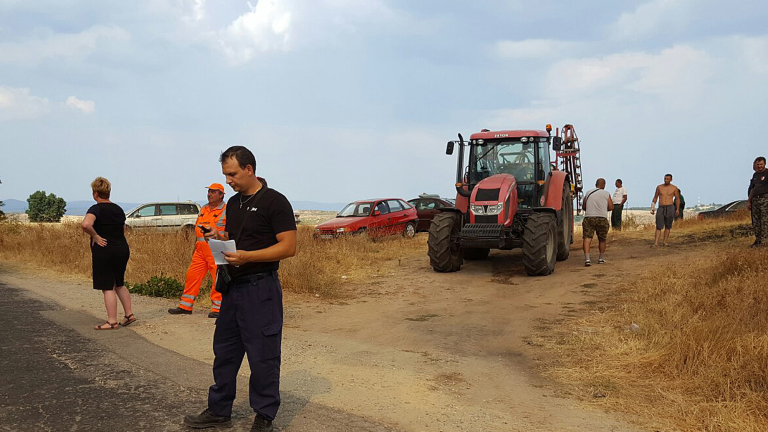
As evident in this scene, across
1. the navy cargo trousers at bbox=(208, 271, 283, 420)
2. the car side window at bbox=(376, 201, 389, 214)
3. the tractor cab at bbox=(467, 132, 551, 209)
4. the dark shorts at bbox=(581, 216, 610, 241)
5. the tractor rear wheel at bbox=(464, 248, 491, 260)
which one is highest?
the tractor cab at bbox=(467, 132, 551, 209)

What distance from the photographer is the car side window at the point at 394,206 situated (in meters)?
19.2

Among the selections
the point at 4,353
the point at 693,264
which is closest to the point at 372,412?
the point at 4,353

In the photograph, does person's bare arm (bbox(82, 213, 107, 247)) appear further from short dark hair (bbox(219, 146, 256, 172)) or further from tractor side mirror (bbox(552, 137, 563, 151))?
tractor side mirror (bbox(552, 137, 563, 151))

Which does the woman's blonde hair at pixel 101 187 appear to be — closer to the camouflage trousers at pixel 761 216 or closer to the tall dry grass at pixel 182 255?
the tall dry grass at pixel 182 255

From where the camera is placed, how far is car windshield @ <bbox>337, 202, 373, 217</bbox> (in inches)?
731

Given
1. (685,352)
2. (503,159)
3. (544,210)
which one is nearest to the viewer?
(685,352)

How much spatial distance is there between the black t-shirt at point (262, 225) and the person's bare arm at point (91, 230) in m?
3.72

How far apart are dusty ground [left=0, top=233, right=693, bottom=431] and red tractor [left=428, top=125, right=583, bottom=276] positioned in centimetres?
54

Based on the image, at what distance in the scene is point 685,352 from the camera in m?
5.69

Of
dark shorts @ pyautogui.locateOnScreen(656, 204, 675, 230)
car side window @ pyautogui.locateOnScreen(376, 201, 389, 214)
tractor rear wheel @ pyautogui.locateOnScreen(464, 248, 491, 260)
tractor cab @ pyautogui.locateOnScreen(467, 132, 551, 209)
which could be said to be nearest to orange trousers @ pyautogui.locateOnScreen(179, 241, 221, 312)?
tractor cab @ pyautogui.locateOnScreen(467, 132, 551, 209)

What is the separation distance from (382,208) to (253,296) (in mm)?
15030

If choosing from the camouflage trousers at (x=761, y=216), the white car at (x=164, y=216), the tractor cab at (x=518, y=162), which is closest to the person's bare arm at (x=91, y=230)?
the tractor cab at (x=518, y=162)

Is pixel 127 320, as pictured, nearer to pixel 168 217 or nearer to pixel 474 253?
pixel 474 253

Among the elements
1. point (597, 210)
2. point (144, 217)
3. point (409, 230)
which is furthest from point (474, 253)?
point (144, 217)
